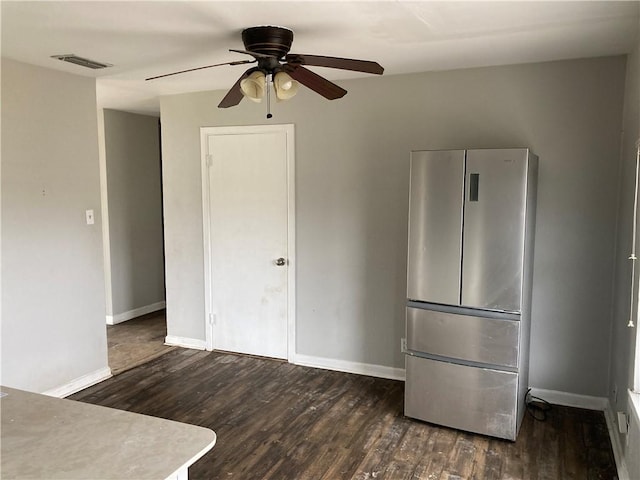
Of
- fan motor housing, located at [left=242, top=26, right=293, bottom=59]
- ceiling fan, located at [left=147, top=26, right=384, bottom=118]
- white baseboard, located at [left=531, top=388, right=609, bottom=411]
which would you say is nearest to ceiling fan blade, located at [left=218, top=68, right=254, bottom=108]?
ceiling fan, located at [left=147, top=26, right=384, bottom=118]

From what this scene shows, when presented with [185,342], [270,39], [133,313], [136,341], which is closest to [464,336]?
[270,39]

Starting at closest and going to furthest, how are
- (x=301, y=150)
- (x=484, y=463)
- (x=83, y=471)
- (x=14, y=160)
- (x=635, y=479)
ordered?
1. (x=83, y=471)
2. (x=635, y=479)
3. (x=484, y=463)
4. (x=14, y=160)
5. (x=301, y=150)

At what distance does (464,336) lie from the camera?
3.05 metres

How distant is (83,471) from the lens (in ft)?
4.03

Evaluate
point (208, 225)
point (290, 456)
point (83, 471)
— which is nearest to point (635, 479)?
point (290, 456)

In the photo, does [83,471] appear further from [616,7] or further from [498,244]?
[616,7]

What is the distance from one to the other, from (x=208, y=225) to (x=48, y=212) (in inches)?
54.8

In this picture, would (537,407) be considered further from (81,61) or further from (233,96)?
(81,61)

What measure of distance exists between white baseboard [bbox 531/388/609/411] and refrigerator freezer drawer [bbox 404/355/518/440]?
0.68 metres

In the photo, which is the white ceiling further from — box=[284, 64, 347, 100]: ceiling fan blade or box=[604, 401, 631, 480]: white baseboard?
box=[604, 401, 631, 480]: white baseboard

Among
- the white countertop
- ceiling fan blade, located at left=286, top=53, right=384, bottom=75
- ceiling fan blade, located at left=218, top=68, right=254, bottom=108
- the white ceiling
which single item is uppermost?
the white ceiling

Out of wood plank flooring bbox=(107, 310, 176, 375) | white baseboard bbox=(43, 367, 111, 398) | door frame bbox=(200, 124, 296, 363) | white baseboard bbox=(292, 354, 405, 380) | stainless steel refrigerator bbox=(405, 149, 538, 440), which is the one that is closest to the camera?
stainless steel refrigerator bbox=(405, 149, 538, 440)

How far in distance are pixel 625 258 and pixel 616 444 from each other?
41.2 inches

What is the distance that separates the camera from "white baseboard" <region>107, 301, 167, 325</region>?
5.55 metres
